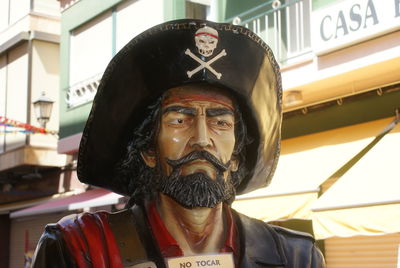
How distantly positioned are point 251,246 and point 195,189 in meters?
0.27

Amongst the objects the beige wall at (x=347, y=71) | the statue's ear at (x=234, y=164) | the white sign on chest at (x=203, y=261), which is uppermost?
the beige wall at (x=347, y=71)

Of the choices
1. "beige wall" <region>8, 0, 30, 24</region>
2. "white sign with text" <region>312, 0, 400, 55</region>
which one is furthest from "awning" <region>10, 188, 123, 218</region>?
"beige wall" <region>8, 0, 30, 24</region>

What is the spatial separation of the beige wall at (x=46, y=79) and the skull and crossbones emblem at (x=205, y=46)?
1339cm

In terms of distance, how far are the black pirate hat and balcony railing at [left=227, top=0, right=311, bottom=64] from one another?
6.44 m

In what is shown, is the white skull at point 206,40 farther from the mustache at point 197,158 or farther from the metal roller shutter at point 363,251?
the metal roller shutter at point 363,251

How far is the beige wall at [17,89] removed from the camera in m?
15.2

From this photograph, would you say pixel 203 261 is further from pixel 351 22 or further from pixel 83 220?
pixel 351 22

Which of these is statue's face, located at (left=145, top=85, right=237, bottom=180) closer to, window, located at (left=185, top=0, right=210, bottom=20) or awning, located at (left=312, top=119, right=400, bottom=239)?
awning, located at (left=312, top=119, right=400, bottom=239)

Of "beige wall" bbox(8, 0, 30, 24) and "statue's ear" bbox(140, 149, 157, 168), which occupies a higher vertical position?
"beige wall" bbox(8, 0, 30, 24)

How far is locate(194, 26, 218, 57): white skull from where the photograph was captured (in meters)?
1.87

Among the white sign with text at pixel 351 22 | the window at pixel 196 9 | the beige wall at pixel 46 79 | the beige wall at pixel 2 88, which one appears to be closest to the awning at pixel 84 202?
the beige wall at pixel 46 79

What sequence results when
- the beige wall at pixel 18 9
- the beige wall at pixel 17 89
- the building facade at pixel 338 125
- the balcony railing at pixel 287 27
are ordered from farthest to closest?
1. the beige wall at pixel 18 9
2. the beige wall at pixel 17 89
3. the balcony railing at pixel 287 27
4. the building facade at pixel 338 125

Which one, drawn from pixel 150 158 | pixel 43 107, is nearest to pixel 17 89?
pixel 43 107

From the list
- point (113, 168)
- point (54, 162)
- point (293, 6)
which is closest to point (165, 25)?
point (113, 168)
